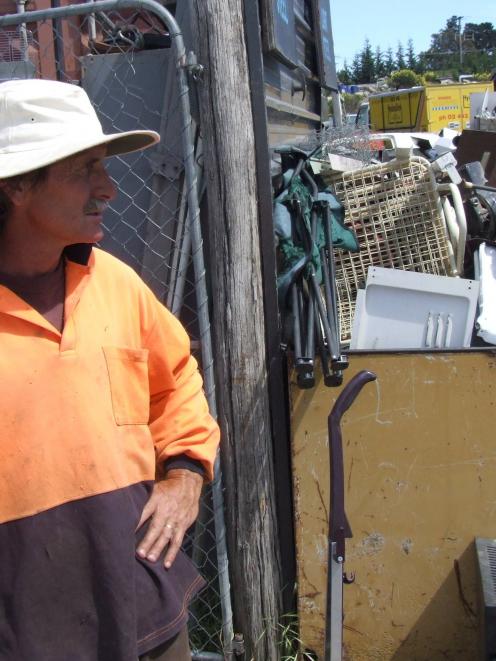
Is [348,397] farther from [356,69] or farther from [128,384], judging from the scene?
[356,69]

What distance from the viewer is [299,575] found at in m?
2.82

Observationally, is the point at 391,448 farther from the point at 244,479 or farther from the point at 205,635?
the point at 205,635

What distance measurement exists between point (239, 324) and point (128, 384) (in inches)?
40.9

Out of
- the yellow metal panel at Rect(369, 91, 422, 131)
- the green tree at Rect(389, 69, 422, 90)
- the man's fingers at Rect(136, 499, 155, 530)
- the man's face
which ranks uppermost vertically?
the green tree at Rect(389, 69, 422, 90)

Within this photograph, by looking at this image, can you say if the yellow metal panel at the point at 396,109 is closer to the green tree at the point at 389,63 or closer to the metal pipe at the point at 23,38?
the metal pipe at the point at 23,38

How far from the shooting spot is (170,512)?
1.75m

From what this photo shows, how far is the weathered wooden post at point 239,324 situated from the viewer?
2.60 metres

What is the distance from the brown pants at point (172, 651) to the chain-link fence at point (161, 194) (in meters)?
0.94

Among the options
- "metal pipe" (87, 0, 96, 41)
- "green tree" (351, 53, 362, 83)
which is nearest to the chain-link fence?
"metal pipe" (87, 0, 96, 41)

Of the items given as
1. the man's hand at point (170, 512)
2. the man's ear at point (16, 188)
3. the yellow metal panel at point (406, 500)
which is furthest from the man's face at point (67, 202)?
the yellow metal panel at point (406, 500)

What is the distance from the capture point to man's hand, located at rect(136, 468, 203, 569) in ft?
5.52

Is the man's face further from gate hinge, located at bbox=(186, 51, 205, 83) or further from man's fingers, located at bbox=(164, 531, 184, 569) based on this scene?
gate hinge, located at bbox=(186, 51, 205, 83)

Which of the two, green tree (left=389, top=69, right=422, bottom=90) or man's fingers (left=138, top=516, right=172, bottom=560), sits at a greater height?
green tree (left=389, top=69, right=422, bottom=90)

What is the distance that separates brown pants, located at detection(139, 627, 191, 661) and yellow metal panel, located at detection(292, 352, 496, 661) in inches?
40.7
